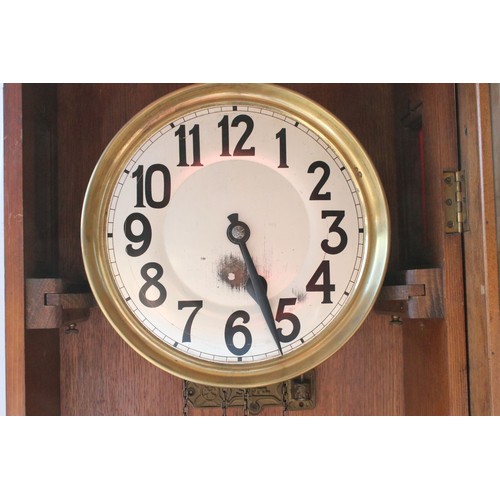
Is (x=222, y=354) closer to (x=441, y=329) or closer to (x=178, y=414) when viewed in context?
(x=178, y=414)

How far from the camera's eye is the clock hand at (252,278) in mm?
932

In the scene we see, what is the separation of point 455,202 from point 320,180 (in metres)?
0.21

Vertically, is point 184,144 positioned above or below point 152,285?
above

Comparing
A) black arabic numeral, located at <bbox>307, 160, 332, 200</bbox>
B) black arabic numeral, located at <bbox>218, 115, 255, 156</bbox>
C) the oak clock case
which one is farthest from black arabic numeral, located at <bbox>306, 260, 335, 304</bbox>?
black arabic numeral, located at <bbox>218, 115, 255, 156</bbox>

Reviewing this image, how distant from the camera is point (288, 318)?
0.94 metres

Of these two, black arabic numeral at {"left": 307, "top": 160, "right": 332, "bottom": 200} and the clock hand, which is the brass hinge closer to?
black arabic numeral at {"left": 307, "top": 160, "right": 332, "bottom": 200}

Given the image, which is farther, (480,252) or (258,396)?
(258,396)

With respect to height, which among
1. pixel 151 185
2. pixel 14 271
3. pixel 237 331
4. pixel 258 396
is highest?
pixel 151 185

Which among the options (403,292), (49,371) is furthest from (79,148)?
(403,292)

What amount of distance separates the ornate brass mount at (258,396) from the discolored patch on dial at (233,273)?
23 cm

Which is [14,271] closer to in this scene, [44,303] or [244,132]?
[44,303]

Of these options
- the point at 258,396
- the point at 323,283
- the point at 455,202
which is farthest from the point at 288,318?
the point at 455,202

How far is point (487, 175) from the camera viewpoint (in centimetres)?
89

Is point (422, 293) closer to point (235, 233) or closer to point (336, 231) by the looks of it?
point (336, 231)
